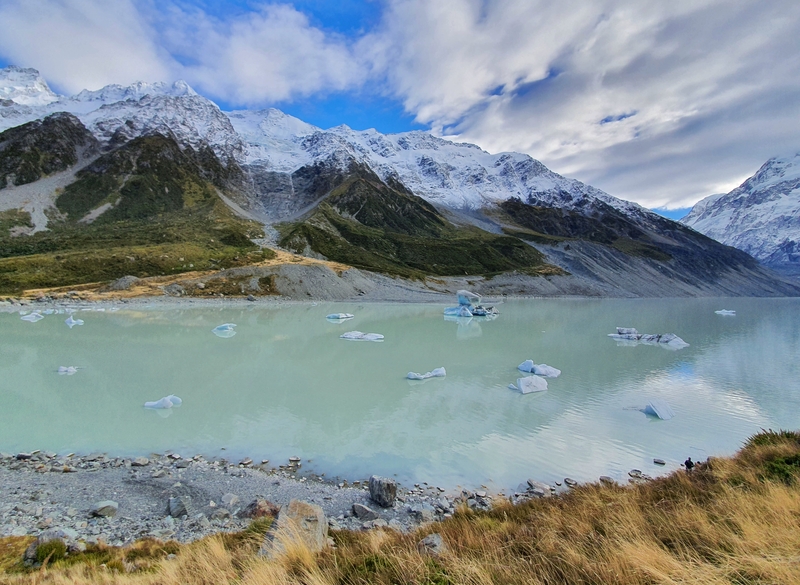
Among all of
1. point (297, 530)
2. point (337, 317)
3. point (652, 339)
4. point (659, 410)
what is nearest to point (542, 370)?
point (659, 410)

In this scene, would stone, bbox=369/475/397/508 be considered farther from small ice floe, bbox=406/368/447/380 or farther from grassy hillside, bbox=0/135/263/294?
grassy hillside, bbox=0/135/263/294

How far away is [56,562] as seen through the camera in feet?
19.6

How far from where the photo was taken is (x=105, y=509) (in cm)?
859

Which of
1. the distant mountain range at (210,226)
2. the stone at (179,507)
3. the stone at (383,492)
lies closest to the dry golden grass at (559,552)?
the stone at (179,507)

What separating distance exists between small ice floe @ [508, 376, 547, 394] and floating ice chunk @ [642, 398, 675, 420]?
4.46 meters

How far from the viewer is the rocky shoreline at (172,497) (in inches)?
316

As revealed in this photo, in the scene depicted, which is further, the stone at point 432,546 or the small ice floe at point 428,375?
the small ice floe at point 428,375

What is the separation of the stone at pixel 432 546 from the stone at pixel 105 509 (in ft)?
23.5

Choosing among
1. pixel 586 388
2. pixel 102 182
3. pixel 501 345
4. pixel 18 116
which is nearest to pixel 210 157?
pixel 102 182

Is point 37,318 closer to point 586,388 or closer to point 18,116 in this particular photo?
point 586,388

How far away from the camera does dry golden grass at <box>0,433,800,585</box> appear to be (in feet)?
12.9

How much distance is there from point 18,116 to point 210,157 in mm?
87123

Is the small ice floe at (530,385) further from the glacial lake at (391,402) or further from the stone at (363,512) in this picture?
the stone at (363,512)

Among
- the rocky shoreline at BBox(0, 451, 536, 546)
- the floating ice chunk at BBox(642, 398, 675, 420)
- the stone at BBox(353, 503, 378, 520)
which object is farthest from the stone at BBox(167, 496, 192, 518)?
the floating ice chunk at BBox(642, 398, 675, 420)
